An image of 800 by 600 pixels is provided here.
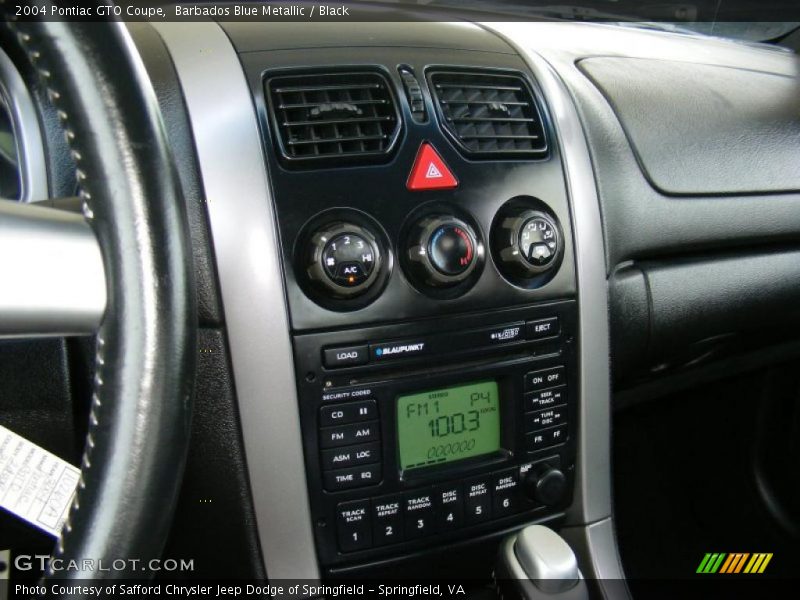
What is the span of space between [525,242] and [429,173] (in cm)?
14

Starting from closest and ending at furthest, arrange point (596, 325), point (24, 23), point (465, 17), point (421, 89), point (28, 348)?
point (24, 23) < point (28, 348) < point (421, 89) < point (596, 325) < point (465, 17)

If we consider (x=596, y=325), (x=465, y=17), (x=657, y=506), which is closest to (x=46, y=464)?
(x=596, y=325)

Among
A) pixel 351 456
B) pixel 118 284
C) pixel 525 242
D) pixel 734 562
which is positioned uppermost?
pixel 118 284

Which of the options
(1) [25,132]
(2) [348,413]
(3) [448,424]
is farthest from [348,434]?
(1) [25,132]

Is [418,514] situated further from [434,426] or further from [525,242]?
[525,242]

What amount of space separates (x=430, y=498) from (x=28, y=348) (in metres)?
0.49

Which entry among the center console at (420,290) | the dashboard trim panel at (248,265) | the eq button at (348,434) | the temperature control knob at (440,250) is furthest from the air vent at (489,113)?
the eq button at (348,434)

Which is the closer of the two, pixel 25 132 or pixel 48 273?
pixel 48 273

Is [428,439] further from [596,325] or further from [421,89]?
[421,89]

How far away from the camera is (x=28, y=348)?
0.90 m

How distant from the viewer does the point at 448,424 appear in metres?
1.02

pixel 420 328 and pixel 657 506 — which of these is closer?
pixel 420 328

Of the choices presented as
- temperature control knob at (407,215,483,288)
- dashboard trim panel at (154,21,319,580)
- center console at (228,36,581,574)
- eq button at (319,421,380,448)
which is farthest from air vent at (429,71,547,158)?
eq button at (319,421,380,448)

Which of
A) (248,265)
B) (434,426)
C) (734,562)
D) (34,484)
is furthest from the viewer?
(734,562)
